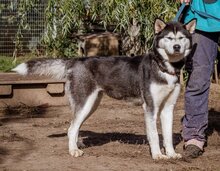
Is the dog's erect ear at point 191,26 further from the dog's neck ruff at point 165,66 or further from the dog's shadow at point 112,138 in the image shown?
the dog's shadow at point 112,138

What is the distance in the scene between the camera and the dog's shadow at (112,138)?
631 cm

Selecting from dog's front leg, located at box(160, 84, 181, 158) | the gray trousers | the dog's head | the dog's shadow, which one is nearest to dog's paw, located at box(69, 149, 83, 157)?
the dog's shadow

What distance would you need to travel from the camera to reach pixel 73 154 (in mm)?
5574

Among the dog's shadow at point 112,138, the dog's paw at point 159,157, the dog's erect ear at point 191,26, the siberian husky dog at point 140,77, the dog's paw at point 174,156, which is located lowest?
the dog's shadow at point 112,138

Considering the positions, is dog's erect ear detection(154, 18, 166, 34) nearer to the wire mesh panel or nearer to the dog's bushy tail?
the dog's bushy tail

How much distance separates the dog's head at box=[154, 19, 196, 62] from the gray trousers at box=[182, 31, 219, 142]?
262mm

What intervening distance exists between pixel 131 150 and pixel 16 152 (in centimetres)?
119

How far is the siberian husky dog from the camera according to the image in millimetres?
5352

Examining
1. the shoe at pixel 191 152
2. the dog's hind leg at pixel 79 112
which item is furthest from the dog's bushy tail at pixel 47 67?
the shoe at pixel 191 152

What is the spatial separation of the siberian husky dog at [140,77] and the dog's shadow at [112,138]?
0.63 metres

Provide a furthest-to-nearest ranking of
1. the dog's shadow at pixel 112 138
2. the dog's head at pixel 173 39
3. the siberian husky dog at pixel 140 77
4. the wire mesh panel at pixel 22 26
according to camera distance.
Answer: the wire mesh panel at pixel 22 26 → the dog's shadow at pixel 112 138 → the siberian husky dog at pixel 140 77 → the dog's head at pixel 173 39

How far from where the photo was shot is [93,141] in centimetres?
638

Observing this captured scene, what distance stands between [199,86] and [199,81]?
2.1 inches

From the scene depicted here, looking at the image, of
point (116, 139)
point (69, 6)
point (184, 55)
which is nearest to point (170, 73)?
point (184, 55)
